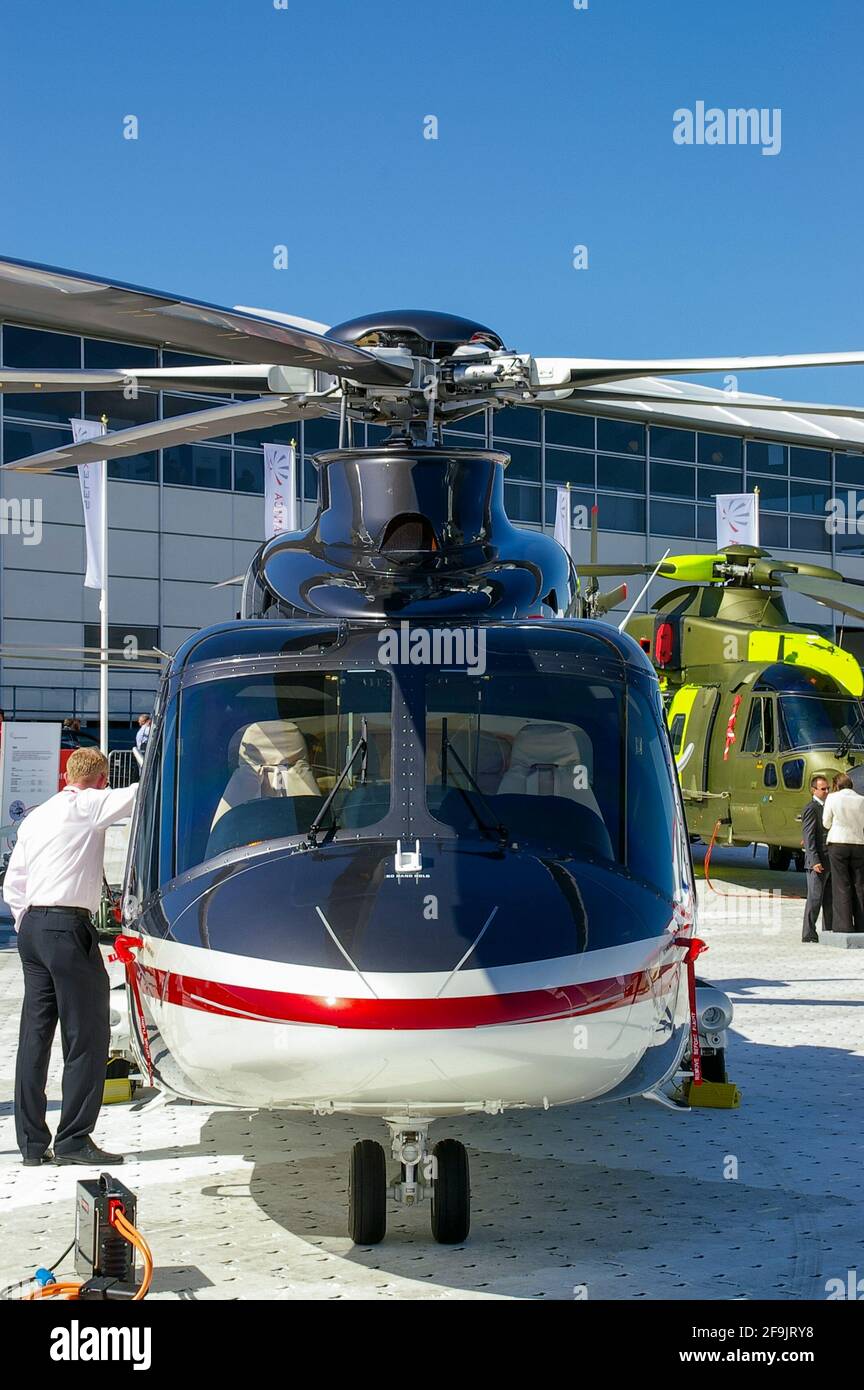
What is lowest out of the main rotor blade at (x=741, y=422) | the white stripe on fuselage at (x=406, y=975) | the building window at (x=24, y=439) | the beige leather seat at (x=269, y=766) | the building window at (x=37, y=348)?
the white stripe on fuselage at (x=406, y=975)

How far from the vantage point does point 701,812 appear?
64.7 ft

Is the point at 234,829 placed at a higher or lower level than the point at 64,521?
lower

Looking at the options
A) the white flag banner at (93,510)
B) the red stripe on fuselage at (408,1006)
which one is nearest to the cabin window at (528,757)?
the red stripe on fuselage at (408,1006)

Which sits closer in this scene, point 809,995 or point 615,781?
point 615,781

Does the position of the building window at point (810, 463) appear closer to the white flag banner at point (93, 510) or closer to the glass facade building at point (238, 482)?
the glass facade building at point (238, 482)

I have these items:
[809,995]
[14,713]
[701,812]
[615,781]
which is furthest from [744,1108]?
[14,713]

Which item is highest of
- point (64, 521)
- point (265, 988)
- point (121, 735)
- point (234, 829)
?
point (64, 521)

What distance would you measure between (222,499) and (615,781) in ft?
105

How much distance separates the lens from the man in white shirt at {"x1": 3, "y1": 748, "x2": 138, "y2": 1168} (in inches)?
274

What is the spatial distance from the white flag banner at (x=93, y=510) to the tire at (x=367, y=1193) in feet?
68.1

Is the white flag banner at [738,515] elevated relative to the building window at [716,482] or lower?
lower

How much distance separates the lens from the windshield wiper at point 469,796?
18.9 ft

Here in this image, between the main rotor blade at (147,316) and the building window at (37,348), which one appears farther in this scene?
the building window at (37,348)
